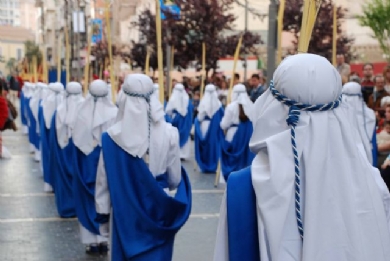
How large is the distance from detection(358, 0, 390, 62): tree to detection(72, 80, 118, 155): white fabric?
23.1m

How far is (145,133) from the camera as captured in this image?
696cm

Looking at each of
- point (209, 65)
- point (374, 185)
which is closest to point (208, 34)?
point (209, 65)

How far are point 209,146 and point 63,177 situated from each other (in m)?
6.03

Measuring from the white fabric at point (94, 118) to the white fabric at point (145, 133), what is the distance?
2283mm

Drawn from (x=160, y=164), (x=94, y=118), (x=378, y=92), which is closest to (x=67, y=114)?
(x=94, y=118)

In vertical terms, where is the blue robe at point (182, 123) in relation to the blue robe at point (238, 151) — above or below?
below

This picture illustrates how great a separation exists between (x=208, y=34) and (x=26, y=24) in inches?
2864

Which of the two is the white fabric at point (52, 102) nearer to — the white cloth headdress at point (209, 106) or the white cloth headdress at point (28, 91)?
the white cloth headdress at point (209, 106)

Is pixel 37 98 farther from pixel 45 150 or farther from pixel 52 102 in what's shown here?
pixel 45 150

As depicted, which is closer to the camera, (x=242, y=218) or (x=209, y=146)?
(x=242, y=218)

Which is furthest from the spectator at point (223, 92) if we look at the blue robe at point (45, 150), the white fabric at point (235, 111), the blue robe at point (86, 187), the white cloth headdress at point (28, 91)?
the blue robe at point (86, 187)

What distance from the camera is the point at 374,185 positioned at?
3.38m

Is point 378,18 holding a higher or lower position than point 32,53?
higher

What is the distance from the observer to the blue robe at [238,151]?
13.6m
